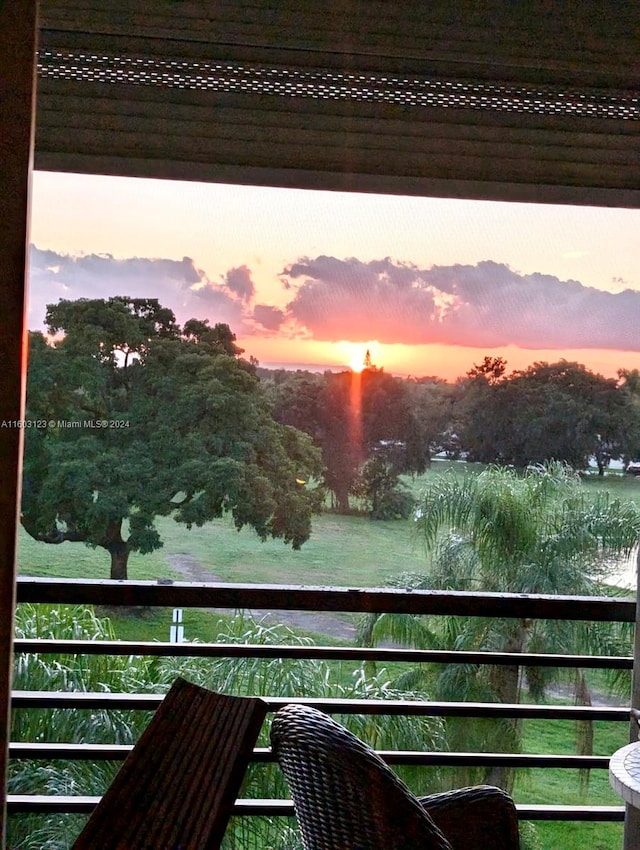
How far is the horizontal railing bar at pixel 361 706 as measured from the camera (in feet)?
7.11

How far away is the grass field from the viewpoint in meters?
2.49

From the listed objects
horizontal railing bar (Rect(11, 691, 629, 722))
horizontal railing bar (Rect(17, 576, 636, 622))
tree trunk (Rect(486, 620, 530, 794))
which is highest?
horizontal railing bar (Rect(17, 576, 636, 622))

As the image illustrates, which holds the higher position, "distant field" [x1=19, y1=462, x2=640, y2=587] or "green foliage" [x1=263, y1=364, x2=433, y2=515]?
"green foliage" [x1=263, y1=364, x2=433, y2=515]

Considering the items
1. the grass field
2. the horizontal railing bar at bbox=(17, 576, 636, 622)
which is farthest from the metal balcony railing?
the grass field

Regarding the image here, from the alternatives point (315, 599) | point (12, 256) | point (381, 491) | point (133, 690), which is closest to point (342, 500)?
point (381, 491)

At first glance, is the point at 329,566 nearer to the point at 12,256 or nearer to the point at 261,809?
the point at 261,809

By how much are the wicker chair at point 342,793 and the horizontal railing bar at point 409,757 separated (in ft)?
3.33

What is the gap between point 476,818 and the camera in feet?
5.12

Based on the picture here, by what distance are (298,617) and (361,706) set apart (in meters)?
0.49

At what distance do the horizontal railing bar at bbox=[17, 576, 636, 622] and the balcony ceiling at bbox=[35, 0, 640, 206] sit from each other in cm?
115

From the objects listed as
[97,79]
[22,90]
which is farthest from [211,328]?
[22,90]

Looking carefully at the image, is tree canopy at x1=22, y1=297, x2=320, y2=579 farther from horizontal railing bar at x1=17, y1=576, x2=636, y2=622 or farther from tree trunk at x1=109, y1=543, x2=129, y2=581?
horizontal railing bar at x1=17, y1=576, x2=636, y2=622

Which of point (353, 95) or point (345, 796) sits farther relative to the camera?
point (353, 95)

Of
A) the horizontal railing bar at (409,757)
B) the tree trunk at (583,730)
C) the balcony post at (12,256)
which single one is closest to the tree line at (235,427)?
the horizontal railing bar at (409,757)
